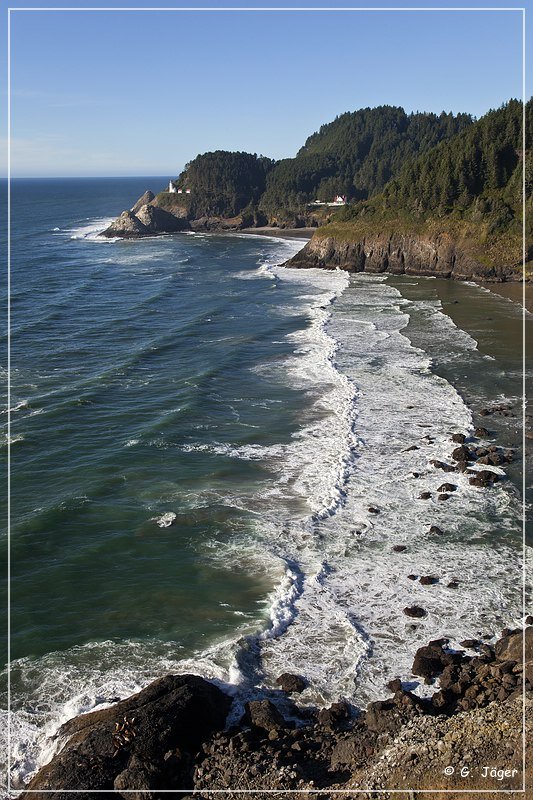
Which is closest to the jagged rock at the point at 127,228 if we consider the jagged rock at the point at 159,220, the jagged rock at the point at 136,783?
the jagged rock at the point at 159,220

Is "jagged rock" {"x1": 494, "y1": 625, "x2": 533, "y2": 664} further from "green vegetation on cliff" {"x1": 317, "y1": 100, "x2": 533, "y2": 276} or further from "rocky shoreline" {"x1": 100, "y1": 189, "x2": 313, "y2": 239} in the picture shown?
"rocky shoreline" {"x1": 100, "y1": 189, "x2": 313, "y2": 239}

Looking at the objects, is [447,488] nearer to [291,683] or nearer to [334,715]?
[291,683]

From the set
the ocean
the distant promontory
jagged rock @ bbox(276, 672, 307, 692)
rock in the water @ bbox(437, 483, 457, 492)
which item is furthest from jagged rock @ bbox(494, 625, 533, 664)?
the distant promontory

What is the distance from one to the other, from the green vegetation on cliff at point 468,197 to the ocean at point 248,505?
20.1 metres

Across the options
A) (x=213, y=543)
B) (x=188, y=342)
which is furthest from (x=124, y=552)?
(x=188, y=342)

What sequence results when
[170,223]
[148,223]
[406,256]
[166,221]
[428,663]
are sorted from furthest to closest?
[170,223], [166,221], [148,223], [406,256], [428,663]

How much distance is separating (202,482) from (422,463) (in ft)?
34.4

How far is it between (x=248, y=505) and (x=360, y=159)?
156079 millimetres

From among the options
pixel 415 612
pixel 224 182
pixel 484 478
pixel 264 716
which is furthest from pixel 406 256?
pixel 224 182

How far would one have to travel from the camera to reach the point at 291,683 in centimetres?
1941

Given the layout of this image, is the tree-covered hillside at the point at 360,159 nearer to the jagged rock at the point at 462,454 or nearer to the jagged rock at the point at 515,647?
the jagged rock at the point at 462,454

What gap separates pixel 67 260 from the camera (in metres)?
95.9

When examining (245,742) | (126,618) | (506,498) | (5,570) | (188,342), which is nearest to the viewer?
(245,742)

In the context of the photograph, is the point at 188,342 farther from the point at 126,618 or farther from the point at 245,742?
the point at 245,742
